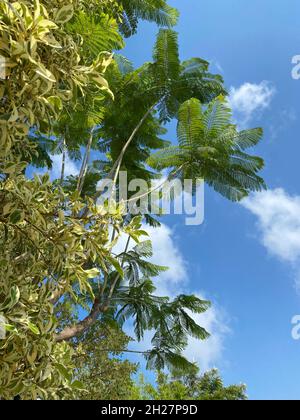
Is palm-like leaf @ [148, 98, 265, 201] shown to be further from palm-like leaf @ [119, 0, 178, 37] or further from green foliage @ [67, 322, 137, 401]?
green foliage @ [67, 322, 137, 401]

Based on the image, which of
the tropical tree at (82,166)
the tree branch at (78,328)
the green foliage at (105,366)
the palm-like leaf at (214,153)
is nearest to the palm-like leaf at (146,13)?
the tropical tree at (82,166)

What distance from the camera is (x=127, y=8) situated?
10.3 meters

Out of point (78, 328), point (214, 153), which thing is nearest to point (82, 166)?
point (214, 153)

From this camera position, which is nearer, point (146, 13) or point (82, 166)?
point (82, 166)

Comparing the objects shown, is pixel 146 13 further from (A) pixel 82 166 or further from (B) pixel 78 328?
(B) pixel 78 328

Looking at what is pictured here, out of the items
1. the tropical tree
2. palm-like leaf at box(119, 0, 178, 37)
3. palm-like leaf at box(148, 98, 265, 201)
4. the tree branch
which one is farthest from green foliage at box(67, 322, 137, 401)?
palm-like leaf at box(119, 0, 178, 37)

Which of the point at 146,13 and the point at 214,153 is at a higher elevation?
the point at 146,13

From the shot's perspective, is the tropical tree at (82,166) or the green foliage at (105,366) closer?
the tropical tree at (82,166)

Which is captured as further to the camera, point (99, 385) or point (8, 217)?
point (99, 385)

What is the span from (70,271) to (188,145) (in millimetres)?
7141

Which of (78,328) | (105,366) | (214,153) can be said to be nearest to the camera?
(78,328)

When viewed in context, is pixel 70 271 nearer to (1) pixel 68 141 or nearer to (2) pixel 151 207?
(1) pixel 68 141

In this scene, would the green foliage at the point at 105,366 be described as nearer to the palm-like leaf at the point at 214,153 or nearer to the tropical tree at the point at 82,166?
the tropical tree at the point at 82,166
